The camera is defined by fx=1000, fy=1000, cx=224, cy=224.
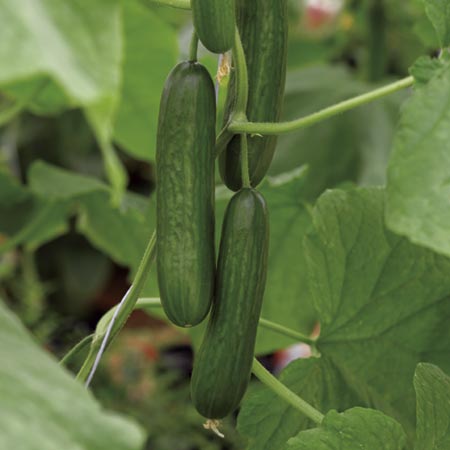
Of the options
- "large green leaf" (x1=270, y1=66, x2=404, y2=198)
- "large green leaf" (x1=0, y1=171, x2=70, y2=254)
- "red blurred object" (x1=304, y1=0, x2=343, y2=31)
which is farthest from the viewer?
"red blurred object" (x1=304, y1=0, x2=343, y2=31)

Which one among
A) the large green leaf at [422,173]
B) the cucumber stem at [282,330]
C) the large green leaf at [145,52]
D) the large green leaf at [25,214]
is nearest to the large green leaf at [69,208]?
the large green leaf at [25,214]

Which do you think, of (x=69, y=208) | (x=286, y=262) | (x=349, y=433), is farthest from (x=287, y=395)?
(x=69, y=208)

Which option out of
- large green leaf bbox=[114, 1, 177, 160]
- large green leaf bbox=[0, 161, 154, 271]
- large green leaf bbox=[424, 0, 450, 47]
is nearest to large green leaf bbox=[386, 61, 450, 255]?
large green leaf bbox=[424, 0, 450, 47]

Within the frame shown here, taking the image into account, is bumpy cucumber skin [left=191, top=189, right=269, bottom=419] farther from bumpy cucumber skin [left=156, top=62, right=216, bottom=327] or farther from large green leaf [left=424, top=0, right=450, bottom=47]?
large green leaf [left=424, top=0, right=450, bottom=47]

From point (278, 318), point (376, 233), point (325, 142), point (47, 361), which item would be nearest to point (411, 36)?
point (325, 142)

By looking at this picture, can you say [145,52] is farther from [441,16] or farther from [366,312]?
[441,16]

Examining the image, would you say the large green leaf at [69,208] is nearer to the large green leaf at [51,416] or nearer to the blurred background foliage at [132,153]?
the blurred background foliage at [132,153]
